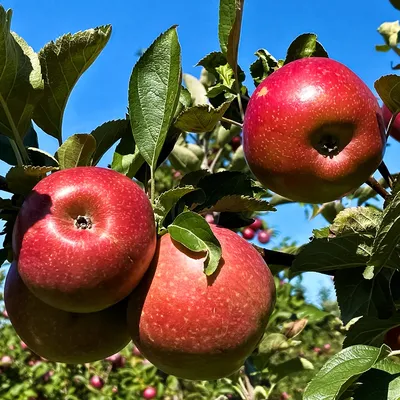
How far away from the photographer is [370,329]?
1.30 m

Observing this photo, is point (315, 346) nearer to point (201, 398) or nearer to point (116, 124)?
point (201, 398)

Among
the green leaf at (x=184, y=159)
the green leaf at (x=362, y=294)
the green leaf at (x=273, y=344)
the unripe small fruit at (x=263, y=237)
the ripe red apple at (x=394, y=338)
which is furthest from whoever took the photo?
the unripe small fruit at (x=263, y=237)

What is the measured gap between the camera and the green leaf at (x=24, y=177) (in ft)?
3.51

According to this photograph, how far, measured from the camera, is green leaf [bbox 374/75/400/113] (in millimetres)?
1234

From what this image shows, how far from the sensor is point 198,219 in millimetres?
1073

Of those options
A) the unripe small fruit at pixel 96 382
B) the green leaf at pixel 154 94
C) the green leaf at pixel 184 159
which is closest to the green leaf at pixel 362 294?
the green leaf at pixel 154 94

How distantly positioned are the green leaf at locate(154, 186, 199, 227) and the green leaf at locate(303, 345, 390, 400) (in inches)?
15.8

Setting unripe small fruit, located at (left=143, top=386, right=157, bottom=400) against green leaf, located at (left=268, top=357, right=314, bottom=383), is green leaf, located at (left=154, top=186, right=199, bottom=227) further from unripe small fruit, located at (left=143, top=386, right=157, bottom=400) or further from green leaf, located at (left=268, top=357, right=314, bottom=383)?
unripe small fruit, located at (left=143, top=386, right=157, bottom=400)

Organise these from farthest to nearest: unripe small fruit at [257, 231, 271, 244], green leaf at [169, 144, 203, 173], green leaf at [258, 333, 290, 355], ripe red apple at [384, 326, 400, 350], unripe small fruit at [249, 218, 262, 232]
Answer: unripe small fruit at [257, 231, 271, 244], unripe small fruit at [249, 218, 262, 232], green leaf at [169, 144, 203, 173], green leaf at [258, 333, 290, 355], ripe red apple at [384, 326, 400, 350]

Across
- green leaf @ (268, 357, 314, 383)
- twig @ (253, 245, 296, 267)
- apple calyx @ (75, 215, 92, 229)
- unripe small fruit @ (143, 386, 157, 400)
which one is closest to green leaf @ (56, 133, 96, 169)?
apple calyx @ (75, 215, 92, 229)

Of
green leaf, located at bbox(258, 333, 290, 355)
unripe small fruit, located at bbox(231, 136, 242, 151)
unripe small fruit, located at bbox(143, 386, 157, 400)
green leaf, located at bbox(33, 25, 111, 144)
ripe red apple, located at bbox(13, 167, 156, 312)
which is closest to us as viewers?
ripe red apple, located at bbox(13, 167, 156, 312)

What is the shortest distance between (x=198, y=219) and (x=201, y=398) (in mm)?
3073

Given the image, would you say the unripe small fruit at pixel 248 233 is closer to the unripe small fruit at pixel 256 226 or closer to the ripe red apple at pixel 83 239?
the unripe small fruit at pixel 256 226

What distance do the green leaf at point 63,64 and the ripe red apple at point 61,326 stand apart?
0.32 metres
